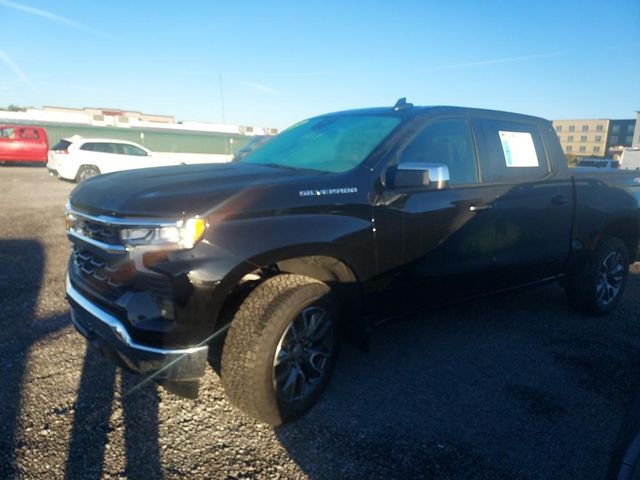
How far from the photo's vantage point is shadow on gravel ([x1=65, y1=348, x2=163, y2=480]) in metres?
2.24

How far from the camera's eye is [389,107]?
3.57 m

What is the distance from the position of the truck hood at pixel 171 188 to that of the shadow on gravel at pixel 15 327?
1260 mm

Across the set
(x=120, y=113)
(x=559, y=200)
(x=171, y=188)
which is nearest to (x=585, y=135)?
(x=120, y=113)

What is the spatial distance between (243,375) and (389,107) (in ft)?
7.62

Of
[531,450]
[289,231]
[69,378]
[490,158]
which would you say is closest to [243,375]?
[289,231]

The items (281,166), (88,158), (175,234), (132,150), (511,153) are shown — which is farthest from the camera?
(132,150)

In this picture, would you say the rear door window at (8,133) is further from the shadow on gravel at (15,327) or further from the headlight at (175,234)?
the headlight at (175,234)

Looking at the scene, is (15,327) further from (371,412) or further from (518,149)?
(518,149)

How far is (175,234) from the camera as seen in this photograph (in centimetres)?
220

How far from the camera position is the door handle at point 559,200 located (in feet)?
12.8

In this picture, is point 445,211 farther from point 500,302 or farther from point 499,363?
point 500,302

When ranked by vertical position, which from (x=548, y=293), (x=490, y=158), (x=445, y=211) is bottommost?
(x=548, y=293)

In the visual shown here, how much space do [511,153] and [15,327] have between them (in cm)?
438

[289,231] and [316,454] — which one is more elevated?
[289,231]
